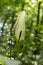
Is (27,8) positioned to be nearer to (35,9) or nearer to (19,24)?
(35,9)

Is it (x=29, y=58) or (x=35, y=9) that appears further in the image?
(x=35, y=9)

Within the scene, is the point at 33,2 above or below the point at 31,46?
above

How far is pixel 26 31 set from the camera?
4.12ft

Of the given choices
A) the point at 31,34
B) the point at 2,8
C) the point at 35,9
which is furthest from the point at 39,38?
the point at 2,8

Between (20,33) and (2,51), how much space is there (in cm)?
43

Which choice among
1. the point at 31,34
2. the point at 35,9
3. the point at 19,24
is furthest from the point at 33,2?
the point at 19,24

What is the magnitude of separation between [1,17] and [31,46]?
1.75 feet

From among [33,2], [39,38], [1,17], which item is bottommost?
[39,38]

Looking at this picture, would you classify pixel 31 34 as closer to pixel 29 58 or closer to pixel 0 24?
pixel 29 58

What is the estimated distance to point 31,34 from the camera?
126 cm

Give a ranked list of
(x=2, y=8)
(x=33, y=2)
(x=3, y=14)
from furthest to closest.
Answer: (x=3, y=14), (x=2, y=8), (x=33, y=2)

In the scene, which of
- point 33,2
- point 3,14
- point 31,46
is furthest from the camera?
point 3,14

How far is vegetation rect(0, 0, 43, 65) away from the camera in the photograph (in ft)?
3.73

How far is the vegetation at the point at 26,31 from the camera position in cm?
114
